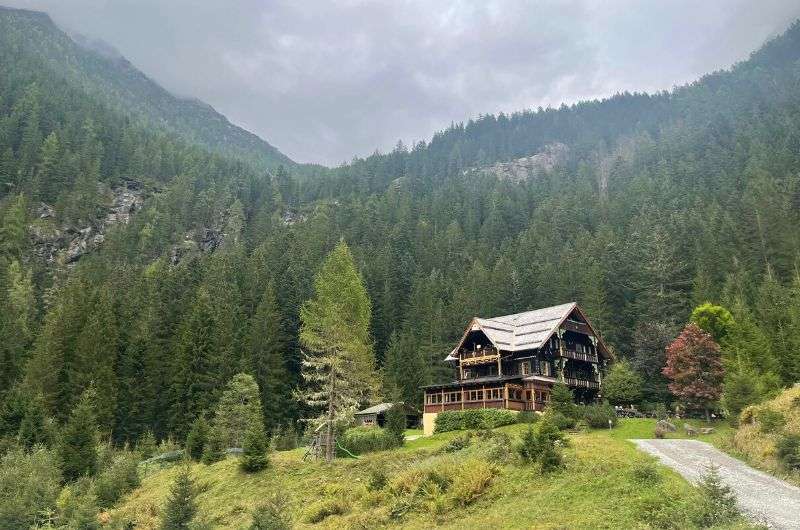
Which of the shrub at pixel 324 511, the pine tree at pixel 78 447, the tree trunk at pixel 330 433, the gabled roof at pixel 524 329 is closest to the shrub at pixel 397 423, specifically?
the tree trunk at pixel 330 433

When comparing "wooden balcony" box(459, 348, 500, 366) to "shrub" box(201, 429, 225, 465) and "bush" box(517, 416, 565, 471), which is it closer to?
"shrub" box(201, 429, 225, 465)

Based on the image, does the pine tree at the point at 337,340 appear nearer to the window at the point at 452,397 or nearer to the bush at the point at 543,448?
the window at the point at 452,397

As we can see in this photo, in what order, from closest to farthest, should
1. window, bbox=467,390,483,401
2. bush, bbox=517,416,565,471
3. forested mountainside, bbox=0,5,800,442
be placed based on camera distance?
bush, bbox=517,416,565,471 < window, bbox=467,390,483,401 < forested mountainside, bbox=0,5,800,442

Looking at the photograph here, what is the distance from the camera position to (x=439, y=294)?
9525 cm

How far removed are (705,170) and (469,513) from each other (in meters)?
134

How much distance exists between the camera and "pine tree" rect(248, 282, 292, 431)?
229 ft

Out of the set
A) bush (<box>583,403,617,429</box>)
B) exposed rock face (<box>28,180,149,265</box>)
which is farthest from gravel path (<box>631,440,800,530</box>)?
exposed rock face (<box>28,180,149,265</box>)

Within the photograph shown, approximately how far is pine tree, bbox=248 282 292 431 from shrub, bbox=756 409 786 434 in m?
51.1

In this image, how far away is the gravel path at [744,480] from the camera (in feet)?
Answer: 62.7

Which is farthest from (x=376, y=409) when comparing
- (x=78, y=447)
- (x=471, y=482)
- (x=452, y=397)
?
(x=471, y=482)

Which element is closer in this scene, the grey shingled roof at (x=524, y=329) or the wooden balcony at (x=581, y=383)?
the grey shingled roof at (x=524, y=329)

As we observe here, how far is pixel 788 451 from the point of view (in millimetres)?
25594

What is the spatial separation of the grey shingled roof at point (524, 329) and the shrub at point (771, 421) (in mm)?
26964

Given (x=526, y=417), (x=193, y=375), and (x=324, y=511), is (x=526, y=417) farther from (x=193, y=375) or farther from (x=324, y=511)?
(x=193, y=375)
